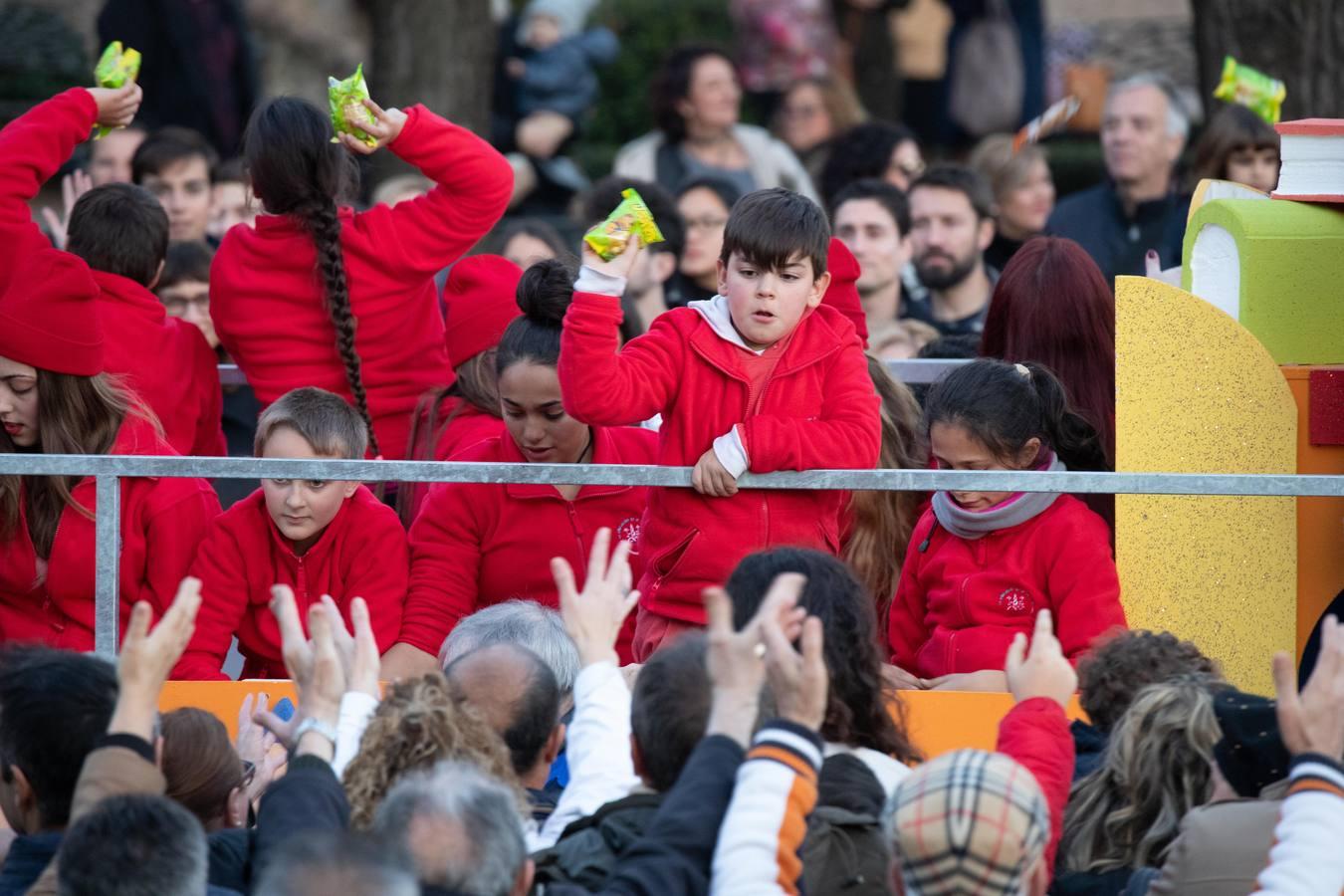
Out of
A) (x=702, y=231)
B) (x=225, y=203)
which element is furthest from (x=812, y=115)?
(x=225, y=203)

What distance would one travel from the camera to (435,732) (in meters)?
3.64

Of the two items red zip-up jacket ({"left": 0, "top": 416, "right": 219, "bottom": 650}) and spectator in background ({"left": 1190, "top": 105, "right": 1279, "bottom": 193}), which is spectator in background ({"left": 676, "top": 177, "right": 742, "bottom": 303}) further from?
red zip-up jacket ({"left": 0, "top": 416, "right": 219, "bottom": 650})

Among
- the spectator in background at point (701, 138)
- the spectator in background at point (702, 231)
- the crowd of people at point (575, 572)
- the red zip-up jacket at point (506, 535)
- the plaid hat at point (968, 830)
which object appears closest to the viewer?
the plaid hat at point (968, 830)

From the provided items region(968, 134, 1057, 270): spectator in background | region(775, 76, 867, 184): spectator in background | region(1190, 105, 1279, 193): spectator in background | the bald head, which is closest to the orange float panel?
the bald head

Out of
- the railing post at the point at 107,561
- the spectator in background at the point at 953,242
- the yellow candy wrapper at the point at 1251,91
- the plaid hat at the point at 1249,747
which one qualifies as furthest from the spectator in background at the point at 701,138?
the plaid hat at the point at 1249,747

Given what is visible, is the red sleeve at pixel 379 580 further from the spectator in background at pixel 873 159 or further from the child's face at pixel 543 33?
the child's face at pixel 543 33

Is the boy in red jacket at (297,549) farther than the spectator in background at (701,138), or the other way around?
the spectator in background at (701,138)

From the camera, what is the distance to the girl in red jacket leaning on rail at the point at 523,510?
5.57m

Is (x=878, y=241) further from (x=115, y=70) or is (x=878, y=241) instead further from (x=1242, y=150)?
(x=115, y=70)

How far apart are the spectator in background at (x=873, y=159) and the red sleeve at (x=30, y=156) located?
498 centimetres

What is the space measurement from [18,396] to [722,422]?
1.85m

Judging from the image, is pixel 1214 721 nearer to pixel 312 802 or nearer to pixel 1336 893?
pixel 1336 893

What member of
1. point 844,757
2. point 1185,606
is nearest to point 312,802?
point 844,757

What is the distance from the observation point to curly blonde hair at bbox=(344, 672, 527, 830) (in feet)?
11.9
